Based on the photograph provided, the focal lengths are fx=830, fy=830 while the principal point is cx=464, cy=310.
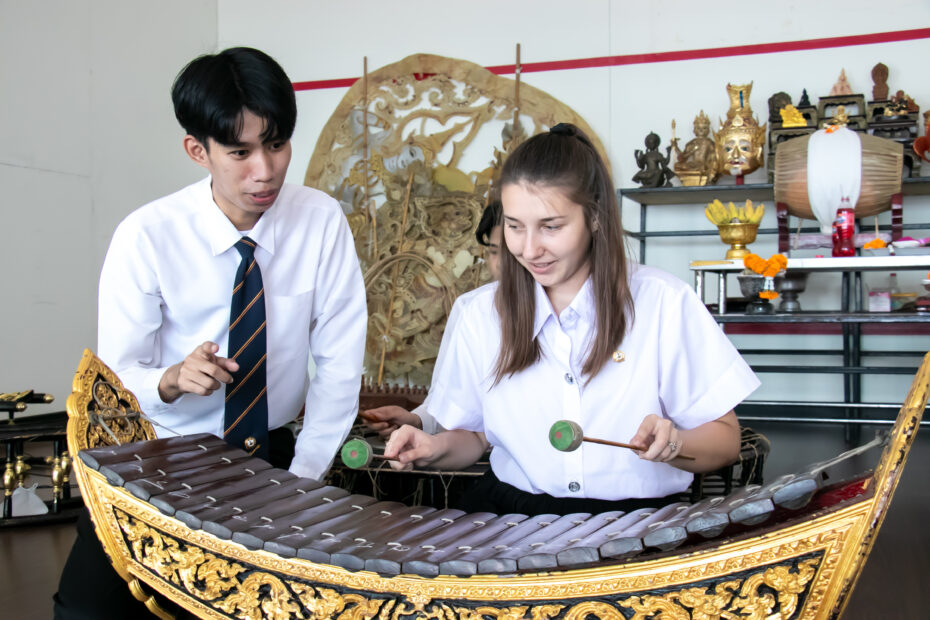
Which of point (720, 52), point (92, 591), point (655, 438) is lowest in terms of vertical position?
point (92, 591)

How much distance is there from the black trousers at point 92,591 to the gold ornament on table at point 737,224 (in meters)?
3.21

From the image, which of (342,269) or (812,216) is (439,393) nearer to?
(342,269)

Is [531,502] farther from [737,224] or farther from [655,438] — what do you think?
[737,224]

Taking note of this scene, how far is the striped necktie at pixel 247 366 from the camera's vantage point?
1.76 metres

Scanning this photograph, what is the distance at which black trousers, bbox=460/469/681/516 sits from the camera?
1562mm

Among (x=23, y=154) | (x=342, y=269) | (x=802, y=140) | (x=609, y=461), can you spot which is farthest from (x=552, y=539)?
(x=23, y=154)

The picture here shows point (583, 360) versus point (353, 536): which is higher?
point (583, 360)

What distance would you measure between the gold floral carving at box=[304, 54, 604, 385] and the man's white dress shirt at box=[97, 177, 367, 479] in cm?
289

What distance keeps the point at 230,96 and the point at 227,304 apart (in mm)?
457

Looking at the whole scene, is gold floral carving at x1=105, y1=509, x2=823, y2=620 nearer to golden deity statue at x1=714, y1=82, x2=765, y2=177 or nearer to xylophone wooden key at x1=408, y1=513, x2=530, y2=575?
xylophone wooden key at x1=408, y1=513, x2=530, y2=575

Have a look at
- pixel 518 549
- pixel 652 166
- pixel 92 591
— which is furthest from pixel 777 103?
pixel 92 591

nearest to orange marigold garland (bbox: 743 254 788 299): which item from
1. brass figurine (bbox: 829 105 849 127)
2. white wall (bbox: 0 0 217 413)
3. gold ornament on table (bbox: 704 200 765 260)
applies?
gold ornament on table (bbox: 704 200 765 260)

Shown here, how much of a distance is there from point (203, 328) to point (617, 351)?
2.97ft

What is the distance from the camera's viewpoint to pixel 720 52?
475 cm
